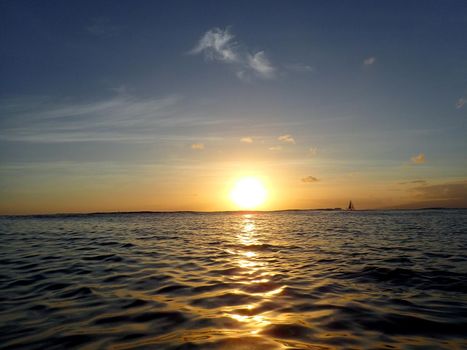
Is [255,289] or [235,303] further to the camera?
[255,289]

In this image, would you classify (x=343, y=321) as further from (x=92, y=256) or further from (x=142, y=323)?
(x=92, y=256)

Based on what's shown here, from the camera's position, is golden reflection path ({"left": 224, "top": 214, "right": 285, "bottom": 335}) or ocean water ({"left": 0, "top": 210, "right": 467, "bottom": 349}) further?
golden reflection path ({"left": 224, "top": 214, "right": 285, "bottom": 335})

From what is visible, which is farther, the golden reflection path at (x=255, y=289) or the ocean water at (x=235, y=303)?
the golden reflection path at (x=255, y=289)

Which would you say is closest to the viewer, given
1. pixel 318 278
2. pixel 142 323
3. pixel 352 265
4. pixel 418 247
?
pixel 142 323

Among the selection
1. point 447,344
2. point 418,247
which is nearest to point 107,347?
point 447,344

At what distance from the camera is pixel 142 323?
23.4 feet

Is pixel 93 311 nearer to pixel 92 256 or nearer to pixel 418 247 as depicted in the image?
pixel 92 256

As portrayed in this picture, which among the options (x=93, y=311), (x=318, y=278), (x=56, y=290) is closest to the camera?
(x=93, y=311)

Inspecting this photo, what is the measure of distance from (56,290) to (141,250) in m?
9.72

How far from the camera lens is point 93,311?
7.96 metres

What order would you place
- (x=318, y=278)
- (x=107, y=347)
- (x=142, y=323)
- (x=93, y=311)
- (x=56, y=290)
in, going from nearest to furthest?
(x=107, y=347)
(x=142, y=323)
(x=93, y=311)
(x=56, y=290)
(x=318, y=278)

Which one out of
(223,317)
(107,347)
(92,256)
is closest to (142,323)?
(107,347)

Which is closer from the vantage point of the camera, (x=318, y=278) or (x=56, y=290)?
(x=56, y=290)

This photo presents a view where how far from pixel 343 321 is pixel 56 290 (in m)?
8.41
